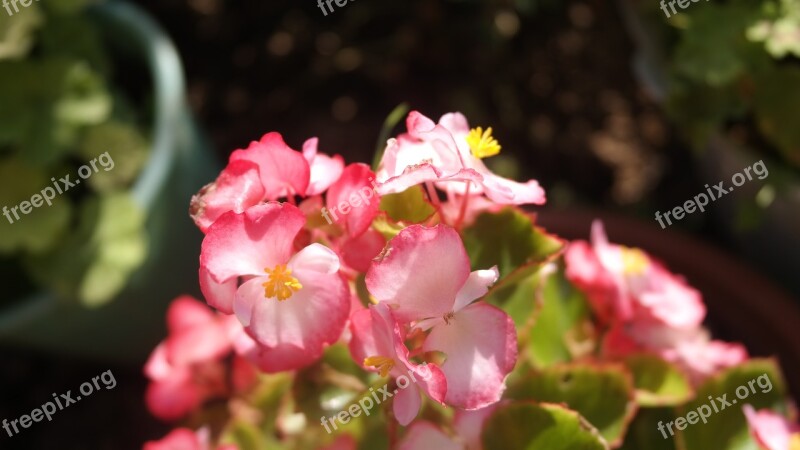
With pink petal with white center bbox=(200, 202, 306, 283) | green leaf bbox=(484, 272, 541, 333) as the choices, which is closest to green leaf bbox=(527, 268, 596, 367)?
green leaf bbox=(484, 272, 541, 333)

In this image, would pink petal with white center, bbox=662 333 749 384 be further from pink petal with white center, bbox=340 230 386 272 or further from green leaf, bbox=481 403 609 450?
Answer: pink petal with white center, bbox=340 230 386 272

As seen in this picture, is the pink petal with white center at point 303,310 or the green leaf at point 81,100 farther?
the green leaf at point 81,100

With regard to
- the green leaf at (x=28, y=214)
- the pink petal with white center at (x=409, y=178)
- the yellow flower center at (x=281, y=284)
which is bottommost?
the yellow flower center at (x=281, y=284)

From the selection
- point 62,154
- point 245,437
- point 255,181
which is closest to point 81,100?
point 62,154

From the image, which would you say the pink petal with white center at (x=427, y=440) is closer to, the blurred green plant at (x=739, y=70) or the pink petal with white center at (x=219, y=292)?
the pink petal with white center at (x=219, y=292)

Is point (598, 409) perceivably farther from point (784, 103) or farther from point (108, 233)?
point (108, 233)

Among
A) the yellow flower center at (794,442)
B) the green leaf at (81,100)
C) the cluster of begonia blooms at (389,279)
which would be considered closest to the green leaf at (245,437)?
the cluster of begonia blooms at (389,279)

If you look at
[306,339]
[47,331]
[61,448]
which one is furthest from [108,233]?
[306,339]
